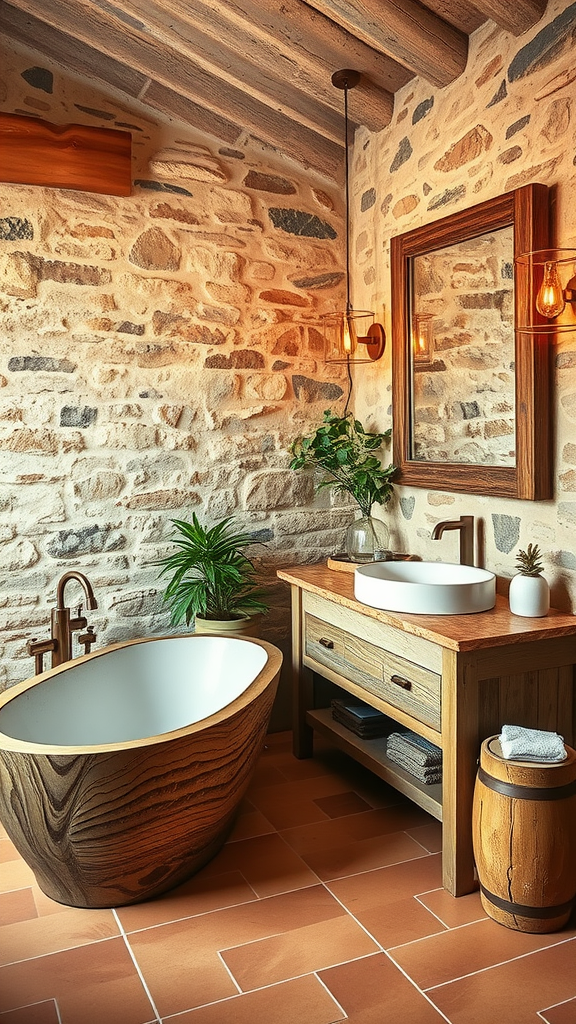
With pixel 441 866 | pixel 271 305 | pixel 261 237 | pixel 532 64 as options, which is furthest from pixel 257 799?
pixel 532 64

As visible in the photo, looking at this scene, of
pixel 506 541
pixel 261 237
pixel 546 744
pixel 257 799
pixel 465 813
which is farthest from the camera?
pixel 261 237

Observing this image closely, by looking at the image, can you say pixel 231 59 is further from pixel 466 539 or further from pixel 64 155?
pixel 466 539

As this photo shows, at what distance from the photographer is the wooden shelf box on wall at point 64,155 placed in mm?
A: 2988

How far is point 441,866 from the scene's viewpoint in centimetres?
249

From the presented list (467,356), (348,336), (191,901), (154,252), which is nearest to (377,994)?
(191,901)

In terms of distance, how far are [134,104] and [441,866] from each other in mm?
3074

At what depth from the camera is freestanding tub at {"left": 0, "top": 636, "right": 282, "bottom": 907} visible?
2.10 metres

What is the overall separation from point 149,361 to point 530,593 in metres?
1.82

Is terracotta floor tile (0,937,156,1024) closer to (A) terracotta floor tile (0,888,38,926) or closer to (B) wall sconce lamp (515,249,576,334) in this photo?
(A) terracotta floor tile (0,888,38,926)

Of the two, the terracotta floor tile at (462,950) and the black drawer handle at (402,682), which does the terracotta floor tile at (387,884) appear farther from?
the black drawer handle at (402,682)

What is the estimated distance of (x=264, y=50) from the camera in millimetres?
2889

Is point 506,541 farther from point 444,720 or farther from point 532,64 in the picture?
point 532,64

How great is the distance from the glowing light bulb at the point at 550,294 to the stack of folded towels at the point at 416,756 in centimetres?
138

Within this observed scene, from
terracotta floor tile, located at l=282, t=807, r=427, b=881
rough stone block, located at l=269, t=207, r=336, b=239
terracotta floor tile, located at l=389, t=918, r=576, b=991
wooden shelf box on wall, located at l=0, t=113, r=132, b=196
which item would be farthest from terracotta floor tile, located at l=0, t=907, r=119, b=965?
rough stone block, located at l=269, t=207, r=336, b=239
